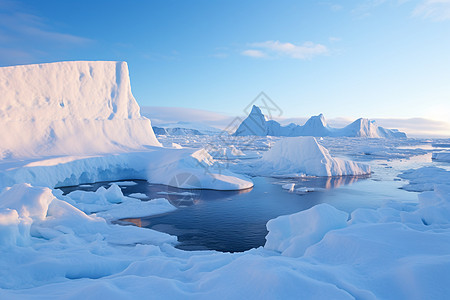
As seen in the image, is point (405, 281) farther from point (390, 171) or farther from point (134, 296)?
point (390, 171)

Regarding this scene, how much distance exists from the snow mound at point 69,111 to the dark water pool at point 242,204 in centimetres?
435

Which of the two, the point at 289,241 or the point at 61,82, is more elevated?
the point at 61,82

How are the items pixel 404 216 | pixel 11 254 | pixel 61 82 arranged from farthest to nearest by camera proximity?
1. pixel 61 82
2. pixel 404 216
3. pixel 11 254

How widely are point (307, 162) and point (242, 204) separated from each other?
10635 millimetres

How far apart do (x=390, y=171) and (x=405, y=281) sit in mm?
23035

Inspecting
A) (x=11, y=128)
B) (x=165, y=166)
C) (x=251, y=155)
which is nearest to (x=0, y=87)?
(x=11, y=128)

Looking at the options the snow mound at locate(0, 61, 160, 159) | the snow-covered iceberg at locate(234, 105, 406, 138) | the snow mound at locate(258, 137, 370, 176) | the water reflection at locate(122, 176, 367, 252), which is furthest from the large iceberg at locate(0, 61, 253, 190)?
the snow-covered iceberg at locate(234, 105, 406, 138)

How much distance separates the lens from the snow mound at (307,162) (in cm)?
2153

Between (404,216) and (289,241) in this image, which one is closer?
(289,241)

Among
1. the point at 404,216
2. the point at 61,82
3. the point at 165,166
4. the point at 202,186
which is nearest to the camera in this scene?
the point at 404,216

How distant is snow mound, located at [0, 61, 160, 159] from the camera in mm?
18031

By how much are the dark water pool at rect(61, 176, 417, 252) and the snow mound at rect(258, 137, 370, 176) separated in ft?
4.70

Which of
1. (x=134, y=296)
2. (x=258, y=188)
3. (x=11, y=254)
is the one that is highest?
(x=134, y=296)

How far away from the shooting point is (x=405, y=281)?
313cm
